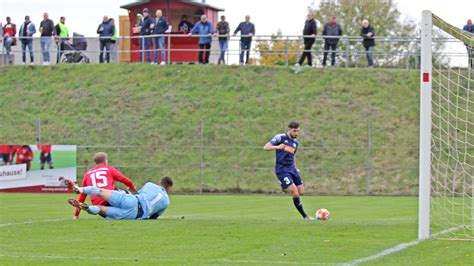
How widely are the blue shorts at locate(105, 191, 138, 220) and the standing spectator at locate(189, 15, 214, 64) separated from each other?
23707mm

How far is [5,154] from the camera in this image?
3469 cm

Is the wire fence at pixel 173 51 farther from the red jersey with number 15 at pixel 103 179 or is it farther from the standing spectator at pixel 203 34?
the red jersey with number 15 at pixel 103 179

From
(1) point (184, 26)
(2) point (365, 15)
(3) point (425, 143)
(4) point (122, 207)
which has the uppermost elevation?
(2) point (365, 15)

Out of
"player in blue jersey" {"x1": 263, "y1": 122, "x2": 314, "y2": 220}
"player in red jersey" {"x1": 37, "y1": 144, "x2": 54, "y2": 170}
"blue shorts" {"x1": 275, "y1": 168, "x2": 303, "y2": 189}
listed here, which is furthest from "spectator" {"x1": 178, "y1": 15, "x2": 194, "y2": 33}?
"blue shorts" {"x1": 275, "y1": 168, "x2": 303, "y2": 189}

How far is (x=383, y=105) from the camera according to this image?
4041cm

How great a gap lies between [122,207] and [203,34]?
24.1 meters

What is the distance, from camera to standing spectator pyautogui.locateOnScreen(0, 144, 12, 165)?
34531mm

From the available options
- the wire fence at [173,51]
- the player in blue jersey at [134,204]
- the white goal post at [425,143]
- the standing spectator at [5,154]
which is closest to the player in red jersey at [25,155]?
the standing spectator at [5,154]

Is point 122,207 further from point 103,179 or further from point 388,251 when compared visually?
point 388,251

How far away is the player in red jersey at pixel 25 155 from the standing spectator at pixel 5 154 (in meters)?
0.30

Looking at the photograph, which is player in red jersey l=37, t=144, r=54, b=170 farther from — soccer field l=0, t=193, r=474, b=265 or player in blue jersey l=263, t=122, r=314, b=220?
soccer field l=0, t=193, r=474, b=265

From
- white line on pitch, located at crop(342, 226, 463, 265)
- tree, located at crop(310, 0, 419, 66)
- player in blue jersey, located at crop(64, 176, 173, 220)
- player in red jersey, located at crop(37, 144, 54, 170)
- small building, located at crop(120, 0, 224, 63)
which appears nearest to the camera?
white line on pitch, located at crop(342, 226, 463, 265)

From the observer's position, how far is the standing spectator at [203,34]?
41.0 metres

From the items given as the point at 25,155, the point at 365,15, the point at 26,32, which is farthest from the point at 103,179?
the point at 365,15
